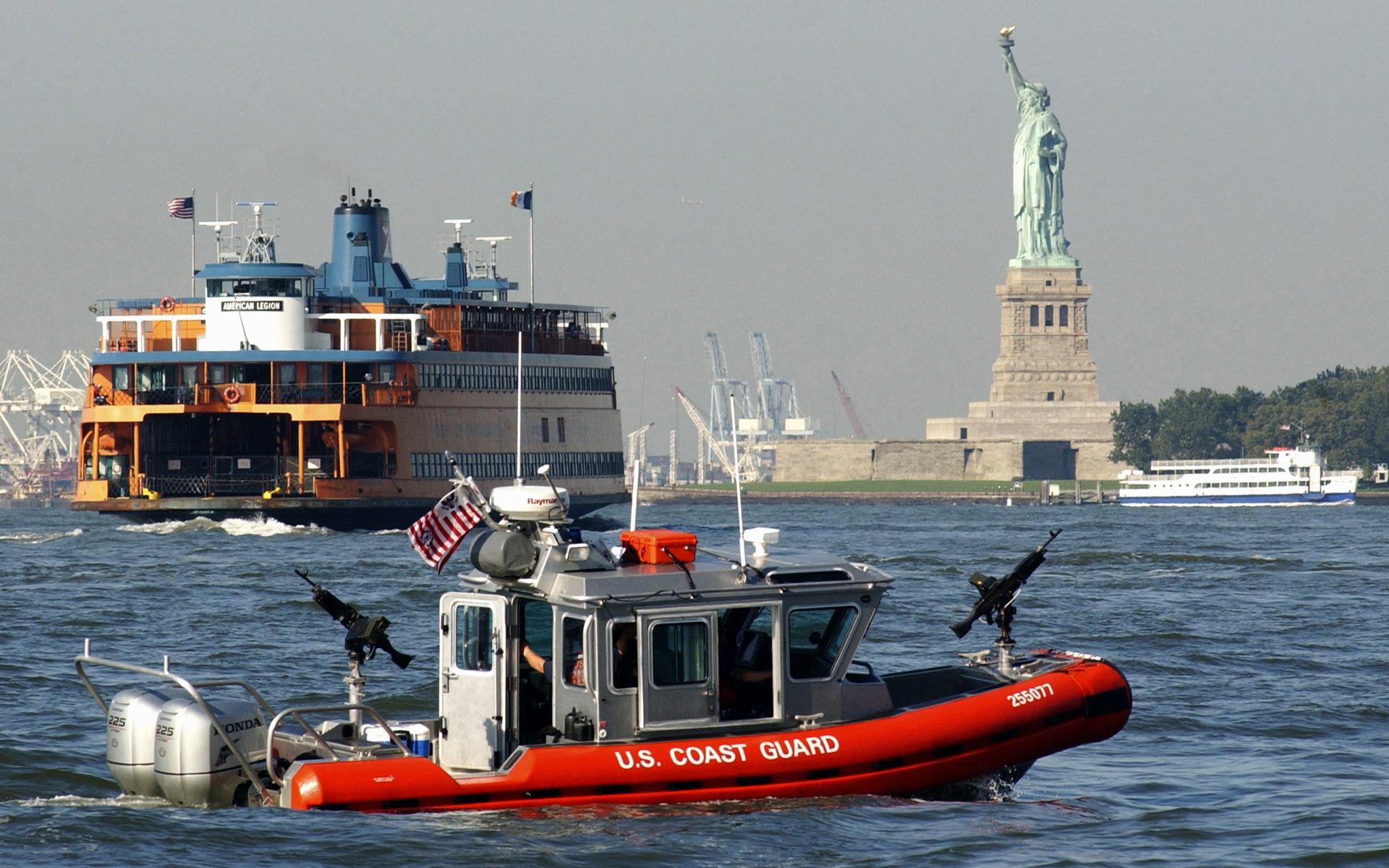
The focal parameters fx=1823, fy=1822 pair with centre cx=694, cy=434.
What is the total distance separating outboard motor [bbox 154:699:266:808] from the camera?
15.5m

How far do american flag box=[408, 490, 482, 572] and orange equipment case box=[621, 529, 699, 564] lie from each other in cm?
138

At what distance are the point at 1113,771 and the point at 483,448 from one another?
204 feet

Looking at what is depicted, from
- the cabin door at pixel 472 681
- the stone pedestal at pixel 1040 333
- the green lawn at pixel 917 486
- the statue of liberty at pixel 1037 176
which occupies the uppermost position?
the statue of liberty at pixel 1037 176

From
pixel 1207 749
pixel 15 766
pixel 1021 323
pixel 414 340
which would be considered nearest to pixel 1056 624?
pixel 1207 749

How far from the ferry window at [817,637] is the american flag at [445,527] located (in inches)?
117

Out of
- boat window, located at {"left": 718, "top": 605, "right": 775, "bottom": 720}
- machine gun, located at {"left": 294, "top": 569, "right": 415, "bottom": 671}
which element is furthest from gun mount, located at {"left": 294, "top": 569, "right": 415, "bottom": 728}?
boat window, located at {"left": 718, "top": 605, "right": 775, "bottom": 720}

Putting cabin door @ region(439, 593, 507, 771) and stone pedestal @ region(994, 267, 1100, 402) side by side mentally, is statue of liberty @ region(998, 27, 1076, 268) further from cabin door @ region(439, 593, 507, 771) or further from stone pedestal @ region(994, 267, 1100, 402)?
cabin door @ region(439, 593, 507, 771)

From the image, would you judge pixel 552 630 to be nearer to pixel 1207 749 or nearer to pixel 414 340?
pixel 1207 749

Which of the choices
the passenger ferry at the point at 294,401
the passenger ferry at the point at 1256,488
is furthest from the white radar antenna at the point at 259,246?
the passenger ferry at the point at 1256,488

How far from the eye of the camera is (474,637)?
625 inches

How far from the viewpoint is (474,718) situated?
15844 mm

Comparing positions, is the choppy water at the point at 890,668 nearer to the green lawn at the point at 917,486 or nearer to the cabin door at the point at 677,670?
the cabin door at the point at 677,670

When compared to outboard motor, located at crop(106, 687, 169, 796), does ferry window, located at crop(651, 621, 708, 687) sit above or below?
above

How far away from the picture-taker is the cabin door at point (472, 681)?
15.7 metres
